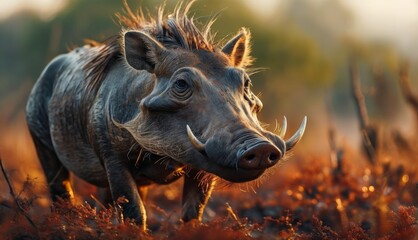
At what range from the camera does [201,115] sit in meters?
4.60

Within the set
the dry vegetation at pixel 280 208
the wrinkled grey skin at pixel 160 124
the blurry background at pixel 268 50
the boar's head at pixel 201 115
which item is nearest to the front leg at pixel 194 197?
the wrinkled grey skin at pixel 160 124

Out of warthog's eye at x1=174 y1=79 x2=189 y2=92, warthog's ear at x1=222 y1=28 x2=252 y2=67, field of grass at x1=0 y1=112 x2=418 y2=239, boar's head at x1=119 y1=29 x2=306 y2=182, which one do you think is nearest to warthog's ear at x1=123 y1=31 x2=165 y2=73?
boar's head at x1=119 y1=29 x2=306 y2=182

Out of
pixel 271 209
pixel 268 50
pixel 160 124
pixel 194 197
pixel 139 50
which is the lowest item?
pixel 268 50

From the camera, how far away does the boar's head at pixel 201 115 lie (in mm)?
4211

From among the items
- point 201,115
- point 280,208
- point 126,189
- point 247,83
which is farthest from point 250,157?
point 280,208

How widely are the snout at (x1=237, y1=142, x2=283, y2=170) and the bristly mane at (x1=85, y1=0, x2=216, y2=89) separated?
126 centimetres

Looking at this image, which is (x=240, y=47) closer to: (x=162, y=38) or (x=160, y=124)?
(x=162, y=38)

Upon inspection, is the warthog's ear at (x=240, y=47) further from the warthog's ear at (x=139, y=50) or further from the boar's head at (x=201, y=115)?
the warthog's ear at (x=139, y=50)

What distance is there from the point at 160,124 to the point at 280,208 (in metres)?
3.06

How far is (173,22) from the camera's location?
543 cm

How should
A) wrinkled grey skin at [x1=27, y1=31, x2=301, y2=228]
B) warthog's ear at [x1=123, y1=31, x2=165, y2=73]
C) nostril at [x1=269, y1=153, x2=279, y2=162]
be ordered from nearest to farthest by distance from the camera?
nostril at [x1=269, y1=153, x2=279, y2=162]
wrinkled grey skin at [x1=27, y1=31, x2=301, y2=228]
warthog's ear at [x1=123, y1=31, x2=165, y2=73]

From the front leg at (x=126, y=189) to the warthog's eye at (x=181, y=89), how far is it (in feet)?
2.61

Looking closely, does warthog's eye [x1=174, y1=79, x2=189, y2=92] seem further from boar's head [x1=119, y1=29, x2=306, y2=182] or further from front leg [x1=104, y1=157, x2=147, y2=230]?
front leg [x1=104, y1=157, x2=147, y2=230]

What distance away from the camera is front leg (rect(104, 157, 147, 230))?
522 cm
